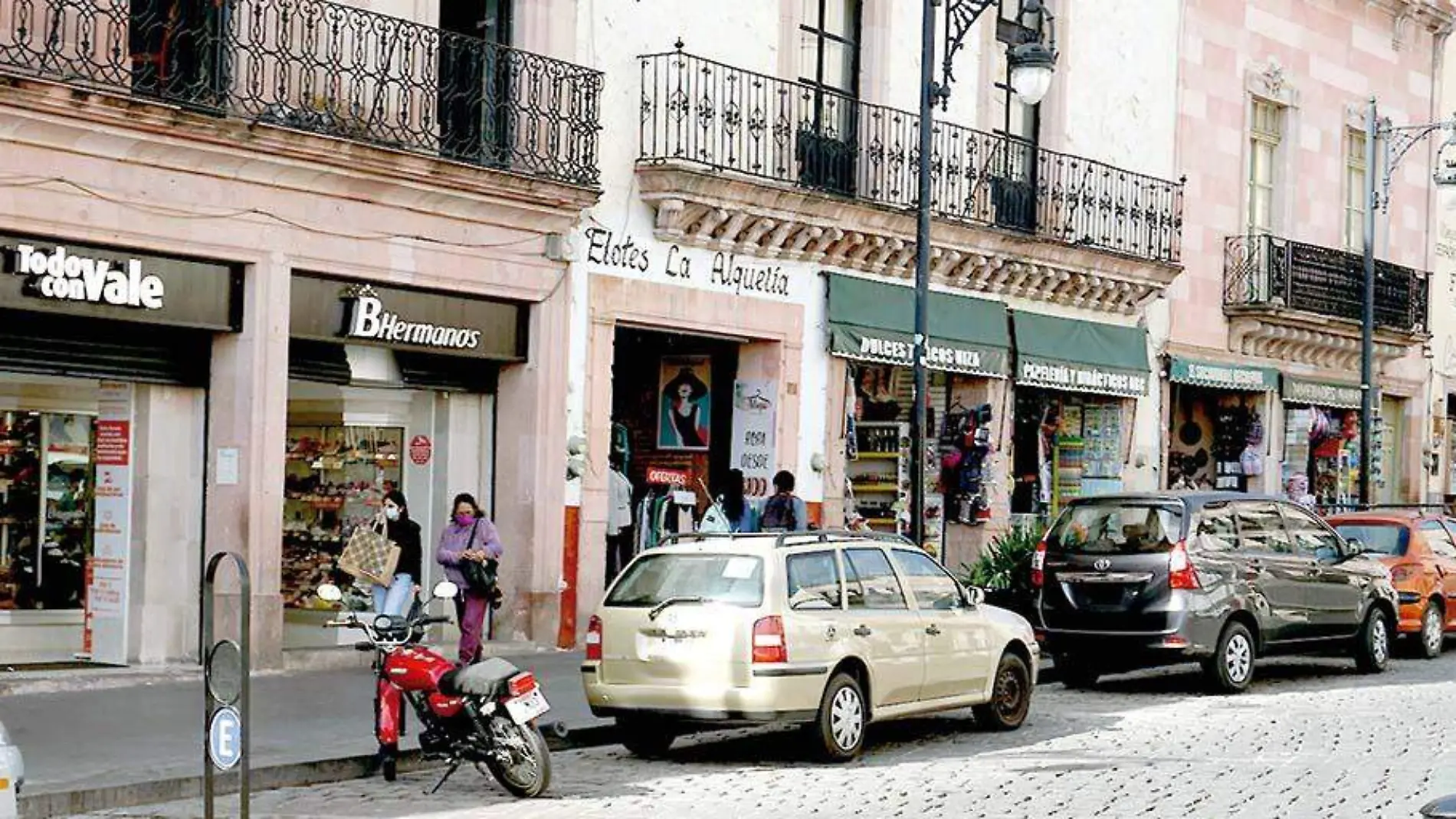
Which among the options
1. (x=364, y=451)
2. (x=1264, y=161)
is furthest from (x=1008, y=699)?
(x=1264, y=161)

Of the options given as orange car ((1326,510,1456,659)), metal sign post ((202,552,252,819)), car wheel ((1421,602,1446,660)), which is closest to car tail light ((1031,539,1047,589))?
orange car ((1326,510,1456,659))

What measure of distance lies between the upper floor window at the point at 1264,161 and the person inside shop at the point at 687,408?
1165 cm

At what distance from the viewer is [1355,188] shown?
110 feet

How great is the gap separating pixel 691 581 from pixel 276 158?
5481 mm

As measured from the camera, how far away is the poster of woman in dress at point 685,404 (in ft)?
74.1

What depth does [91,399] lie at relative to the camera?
1691 cm

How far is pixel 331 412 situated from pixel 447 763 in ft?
19.9

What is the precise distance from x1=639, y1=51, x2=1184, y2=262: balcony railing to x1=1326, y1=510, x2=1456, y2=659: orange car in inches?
214

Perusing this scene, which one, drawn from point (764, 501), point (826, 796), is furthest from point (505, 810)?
point (764, 501)

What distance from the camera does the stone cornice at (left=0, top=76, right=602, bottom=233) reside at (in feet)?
49.2

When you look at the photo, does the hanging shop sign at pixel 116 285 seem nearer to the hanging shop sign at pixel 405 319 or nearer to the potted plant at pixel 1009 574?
the hanging shop sign at pixel 405 319

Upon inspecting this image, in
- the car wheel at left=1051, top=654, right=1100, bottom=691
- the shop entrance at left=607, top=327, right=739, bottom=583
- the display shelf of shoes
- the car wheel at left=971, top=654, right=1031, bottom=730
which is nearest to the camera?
the car wheel at left=971, top=654, right=1031, bottom=730

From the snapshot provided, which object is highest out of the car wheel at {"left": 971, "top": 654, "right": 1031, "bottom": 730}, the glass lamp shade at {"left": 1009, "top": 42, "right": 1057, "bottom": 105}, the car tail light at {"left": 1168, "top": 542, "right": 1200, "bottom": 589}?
the glass lamp shade at {"left": 1009, "top": 42, "right": 1057, "bottom": 105}

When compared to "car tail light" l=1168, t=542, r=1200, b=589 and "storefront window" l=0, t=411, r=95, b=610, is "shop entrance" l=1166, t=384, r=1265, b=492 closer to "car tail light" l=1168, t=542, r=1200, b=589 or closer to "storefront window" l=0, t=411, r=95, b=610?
"car tail light" l=1168, t=542, r=1200, b=589
